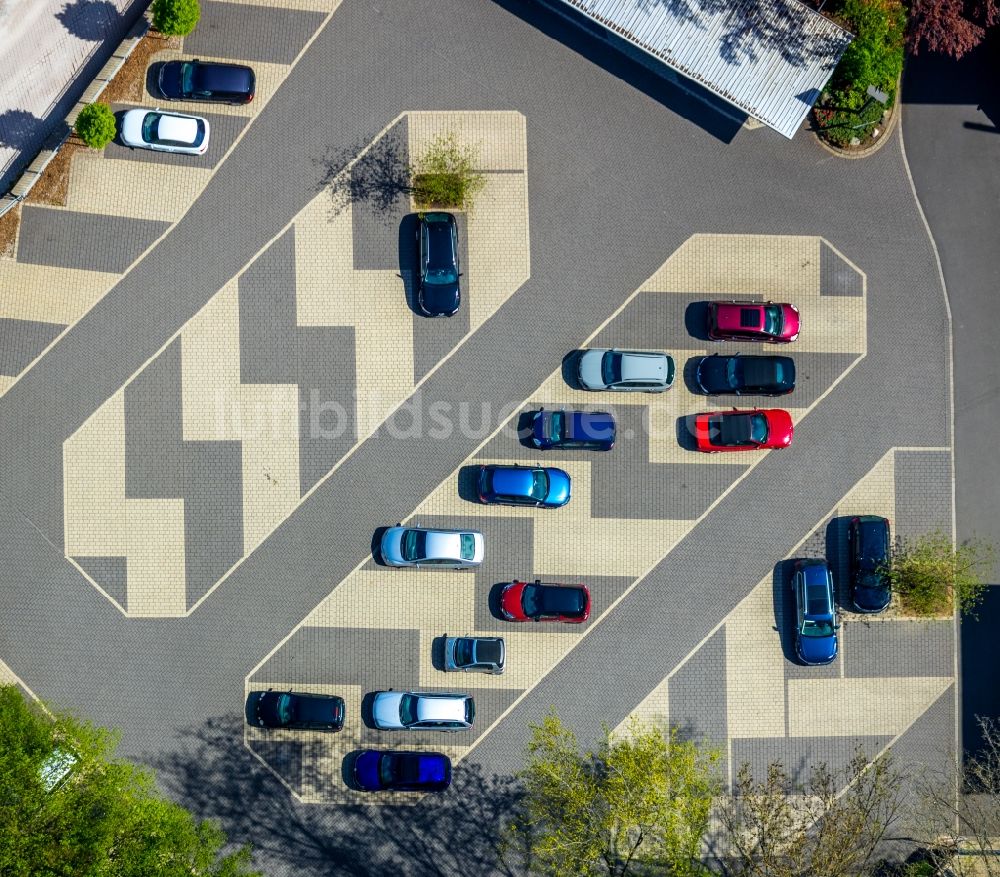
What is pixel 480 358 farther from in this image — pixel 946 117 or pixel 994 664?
pixel 994 664

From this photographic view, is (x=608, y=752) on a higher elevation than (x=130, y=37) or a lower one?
lower

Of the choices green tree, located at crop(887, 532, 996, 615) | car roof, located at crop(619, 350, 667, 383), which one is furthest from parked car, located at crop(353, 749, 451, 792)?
green tree, located at crop(887, 532, 996, 615)

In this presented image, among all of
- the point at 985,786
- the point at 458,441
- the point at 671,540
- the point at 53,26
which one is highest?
the point at 53,26

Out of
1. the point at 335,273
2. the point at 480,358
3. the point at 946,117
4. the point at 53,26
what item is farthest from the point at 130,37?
the point at 946,117

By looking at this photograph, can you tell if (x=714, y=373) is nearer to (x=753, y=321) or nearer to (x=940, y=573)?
(x=753, y=321)

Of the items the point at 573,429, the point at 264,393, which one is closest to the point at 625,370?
the point at 573,429

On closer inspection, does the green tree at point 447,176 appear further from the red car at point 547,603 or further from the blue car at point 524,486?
the red car at point 547,603
